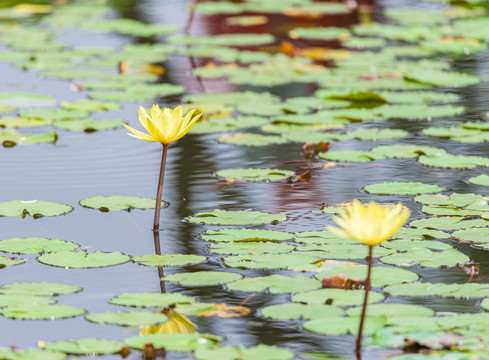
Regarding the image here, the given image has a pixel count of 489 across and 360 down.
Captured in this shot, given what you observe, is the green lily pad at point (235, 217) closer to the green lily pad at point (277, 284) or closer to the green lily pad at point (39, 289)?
the green lily pad at point (277, 284)

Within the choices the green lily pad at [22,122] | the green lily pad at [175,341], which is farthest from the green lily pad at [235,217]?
the green lily pad at [22,122]

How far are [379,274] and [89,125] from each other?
2183 mm

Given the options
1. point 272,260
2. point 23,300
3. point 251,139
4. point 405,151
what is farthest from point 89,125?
point 23,300

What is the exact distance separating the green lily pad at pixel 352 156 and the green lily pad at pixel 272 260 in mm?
1107

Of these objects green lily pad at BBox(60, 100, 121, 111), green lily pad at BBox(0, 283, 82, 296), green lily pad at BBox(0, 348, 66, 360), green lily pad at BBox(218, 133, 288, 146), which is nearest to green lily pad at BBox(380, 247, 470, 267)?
green lily pad at BBox(0, 283, 82, 296)

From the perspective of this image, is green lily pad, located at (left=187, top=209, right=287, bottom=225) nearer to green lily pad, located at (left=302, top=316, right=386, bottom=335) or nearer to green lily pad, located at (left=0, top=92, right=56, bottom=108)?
green lily pad, located at (left=302, top=316, right=386, bottom=335)

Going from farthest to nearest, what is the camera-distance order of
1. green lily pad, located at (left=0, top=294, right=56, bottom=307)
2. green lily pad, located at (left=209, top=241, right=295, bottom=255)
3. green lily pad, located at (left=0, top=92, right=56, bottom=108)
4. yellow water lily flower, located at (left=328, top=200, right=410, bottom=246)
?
1. green lily pad, located at (left=0, top=92, right=56, bottom=108)
2. green lily pad, located at (left=209, top=241, right=295, bottom=255)
3. green lily pad, located at (left=0, top=294, right=56, bottom=307)
4. yellow water lily flower, located at (left=328, top=200, right=410, bottom=246)

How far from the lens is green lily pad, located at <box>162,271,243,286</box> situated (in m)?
2.47

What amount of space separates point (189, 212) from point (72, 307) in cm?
91

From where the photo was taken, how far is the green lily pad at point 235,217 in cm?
298

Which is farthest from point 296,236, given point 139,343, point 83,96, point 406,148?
point 83,96

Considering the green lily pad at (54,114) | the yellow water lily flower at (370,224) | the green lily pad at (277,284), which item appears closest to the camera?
the yellow water lily flower at (370,224)

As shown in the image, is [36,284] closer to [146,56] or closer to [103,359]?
[103,359]

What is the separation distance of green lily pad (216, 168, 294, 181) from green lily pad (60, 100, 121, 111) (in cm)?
128
